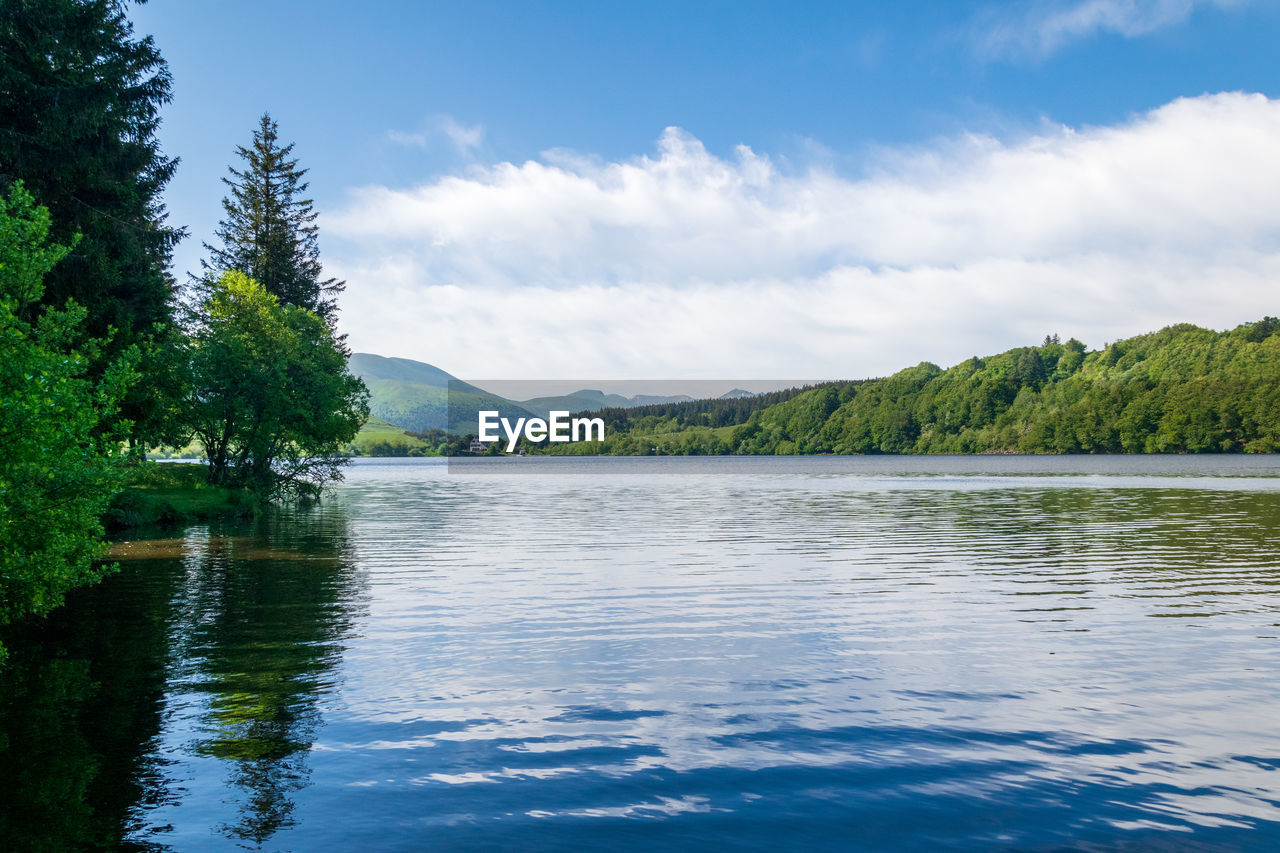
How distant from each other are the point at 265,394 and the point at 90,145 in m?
25.3

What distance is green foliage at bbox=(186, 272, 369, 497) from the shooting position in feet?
183

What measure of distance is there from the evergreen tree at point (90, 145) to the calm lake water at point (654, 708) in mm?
12012

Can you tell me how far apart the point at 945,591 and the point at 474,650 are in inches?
537

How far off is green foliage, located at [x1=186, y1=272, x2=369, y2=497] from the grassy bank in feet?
11.6

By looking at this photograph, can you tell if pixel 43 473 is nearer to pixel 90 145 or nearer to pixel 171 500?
pixel 90 145

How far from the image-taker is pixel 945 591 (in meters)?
24.1

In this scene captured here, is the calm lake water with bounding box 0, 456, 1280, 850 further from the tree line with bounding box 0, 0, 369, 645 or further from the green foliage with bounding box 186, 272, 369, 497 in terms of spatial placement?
Answer: the green foliage with bounding box 186, 272, 369, 497

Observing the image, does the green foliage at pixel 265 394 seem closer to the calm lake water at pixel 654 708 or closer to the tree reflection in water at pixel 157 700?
the calm lake water at pixel 654 708

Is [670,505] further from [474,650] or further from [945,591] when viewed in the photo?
[474,650]

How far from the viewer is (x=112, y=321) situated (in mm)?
35469

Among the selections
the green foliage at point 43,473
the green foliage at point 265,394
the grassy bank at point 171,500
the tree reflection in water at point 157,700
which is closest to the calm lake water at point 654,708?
the tree reflection in water at point 157,700

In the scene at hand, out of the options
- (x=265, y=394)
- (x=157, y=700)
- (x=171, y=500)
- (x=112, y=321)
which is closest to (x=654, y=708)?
(x=157, y=700)

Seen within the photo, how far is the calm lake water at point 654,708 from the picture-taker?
9.29 m

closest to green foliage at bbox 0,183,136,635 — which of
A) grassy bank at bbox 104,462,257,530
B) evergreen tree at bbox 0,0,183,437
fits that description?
evergreen tree at bbox 0,0,183,437
